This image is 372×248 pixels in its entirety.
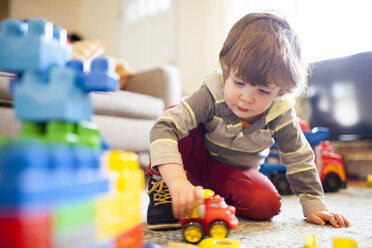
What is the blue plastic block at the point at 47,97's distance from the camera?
0.34 metres

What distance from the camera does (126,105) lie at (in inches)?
62.9

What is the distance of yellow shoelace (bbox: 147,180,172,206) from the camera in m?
0.76

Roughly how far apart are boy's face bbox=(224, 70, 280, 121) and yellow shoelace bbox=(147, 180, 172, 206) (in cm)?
26

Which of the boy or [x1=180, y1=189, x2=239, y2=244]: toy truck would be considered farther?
the boy

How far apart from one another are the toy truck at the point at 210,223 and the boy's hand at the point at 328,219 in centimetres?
27

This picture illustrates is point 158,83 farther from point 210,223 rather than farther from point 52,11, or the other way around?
point 52,11

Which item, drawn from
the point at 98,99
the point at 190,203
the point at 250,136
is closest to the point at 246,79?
the point at 250,136

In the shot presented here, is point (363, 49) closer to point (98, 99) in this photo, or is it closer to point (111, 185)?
point (98, 99)

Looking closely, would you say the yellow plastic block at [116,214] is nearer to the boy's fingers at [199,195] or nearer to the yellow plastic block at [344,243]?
the boy's fingers at [199,195]

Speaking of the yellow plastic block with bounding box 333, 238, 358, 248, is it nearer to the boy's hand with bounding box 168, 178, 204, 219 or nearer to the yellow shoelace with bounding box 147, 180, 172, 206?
the boy's hand with bounding box 168, 178, 204, 219

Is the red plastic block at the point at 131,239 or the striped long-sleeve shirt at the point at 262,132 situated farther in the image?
the striped long-sleeve shirt at the point at 262,132

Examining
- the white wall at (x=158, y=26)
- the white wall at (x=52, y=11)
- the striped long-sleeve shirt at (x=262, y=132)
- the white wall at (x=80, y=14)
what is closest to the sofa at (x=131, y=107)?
the striped long-sleeve shirt at (x=262, y=132)

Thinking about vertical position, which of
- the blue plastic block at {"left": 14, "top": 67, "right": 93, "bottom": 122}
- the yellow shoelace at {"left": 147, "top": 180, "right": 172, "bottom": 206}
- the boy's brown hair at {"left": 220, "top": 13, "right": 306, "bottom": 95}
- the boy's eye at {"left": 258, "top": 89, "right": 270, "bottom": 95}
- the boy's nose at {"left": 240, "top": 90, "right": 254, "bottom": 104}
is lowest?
the yellow shoelace at {"left": 147, "top": 180, "right": 172, "bottom": 206}

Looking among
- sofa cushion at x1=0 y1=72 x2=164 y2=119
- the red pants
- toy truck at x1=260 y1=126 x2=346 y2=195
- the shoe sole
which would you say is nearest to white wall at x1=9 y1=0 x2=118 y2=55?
sofa cushion at x1=0 y1=72 x2=164 y2=119
